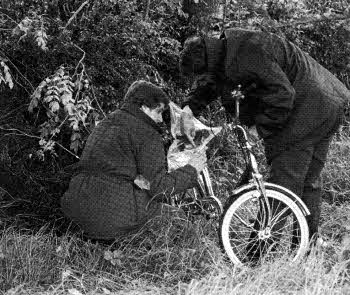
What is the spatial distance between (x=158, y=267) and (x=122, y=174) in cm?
69

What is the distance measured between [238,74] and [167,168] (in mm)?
973

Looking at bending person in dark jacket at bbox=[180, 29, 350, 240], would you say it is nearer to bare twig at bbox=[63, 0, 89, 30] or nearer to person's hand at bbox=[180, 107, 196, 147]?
person's hand at bbox=[180, 107, 196, 147]

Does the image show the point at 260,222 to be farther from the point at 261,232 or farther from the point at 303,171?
the point at 303,171

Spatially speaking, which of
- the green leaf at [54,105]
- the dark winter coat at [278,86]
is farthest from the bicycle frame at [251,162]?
the green leaf at [54,105]

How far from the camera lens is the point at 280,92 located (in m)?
4.08

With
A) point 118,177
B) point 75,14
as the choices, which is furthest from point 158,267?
point 75,14

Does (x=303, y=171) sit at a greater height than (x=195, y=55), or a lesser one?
lesser

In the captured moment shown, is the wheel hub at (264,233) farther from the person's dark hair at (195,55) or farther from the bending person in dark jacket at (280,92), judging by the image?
the person's dark hair at (195,55)

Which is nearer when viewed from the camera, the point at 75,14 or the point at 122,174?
the point at 122,174

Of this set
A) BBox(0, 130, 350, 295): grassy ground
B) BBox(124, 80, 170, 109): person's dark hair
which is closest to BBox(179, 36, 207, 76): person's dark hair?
BBox(124, 80, 170, 109): person's dark hair

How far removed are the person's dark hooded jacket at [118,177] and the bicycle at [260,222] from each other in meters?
0.48

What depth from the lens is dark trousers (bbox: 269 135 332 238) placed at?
14.3 feet

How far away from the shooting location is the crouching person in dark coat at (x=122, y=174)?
13.6 feet

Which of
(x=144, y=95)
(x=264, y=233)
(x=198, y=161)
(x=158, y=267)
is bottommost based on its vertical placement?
(x=158, y=267)
